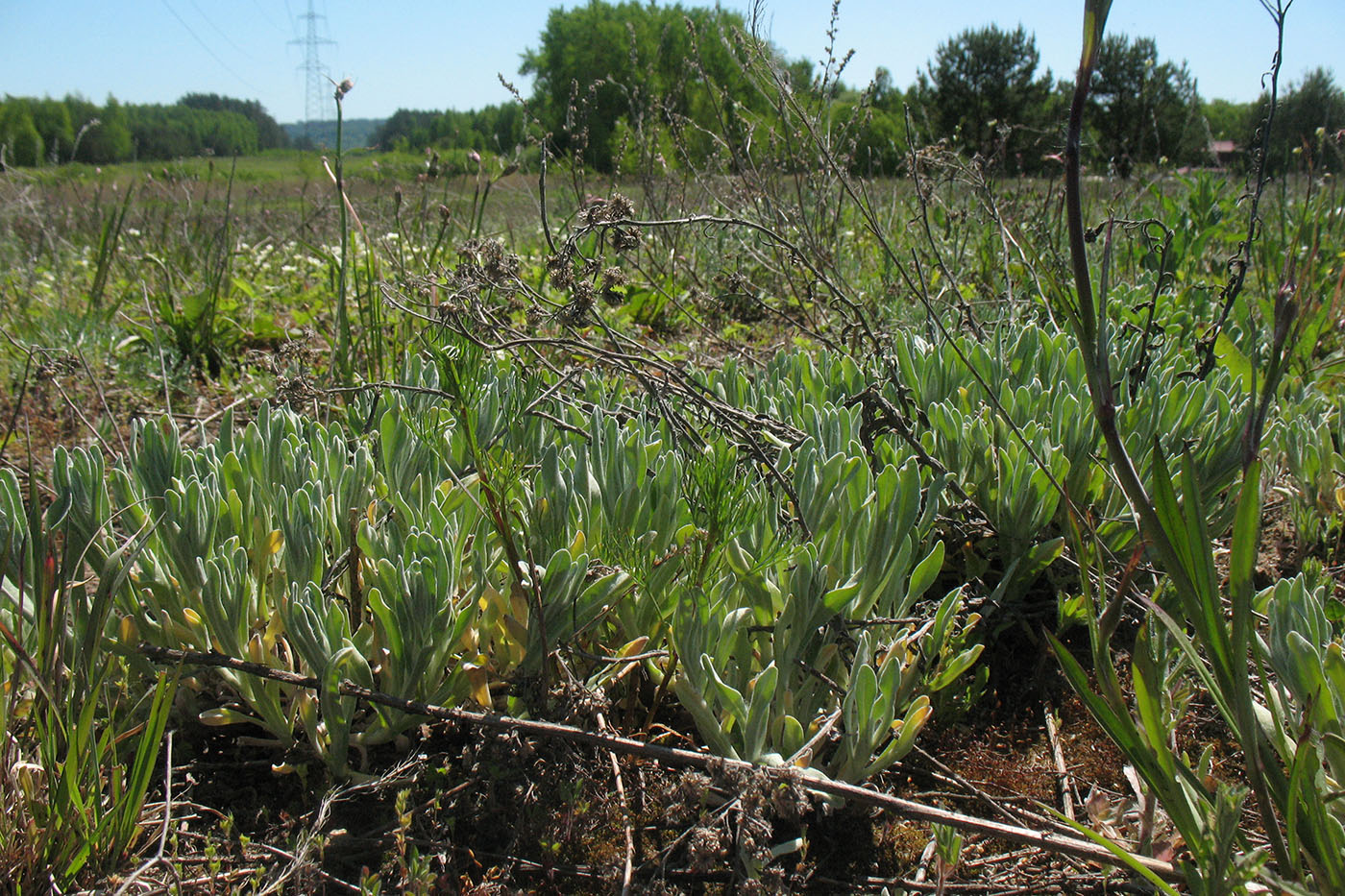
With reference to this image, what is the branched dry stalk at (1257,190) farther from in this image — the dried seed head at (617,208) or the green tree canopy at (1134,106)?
the green tree canopy at (1134,106)

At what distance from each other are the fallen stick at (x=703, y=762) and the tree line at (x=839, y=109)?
1.19 meters

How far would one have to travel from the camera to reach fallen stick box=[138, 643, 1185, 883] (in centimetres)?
135

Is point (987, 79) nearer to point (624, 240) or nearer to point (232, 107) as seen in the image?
point (624, 240)

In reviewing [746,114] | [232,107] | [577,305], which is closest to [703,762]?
[577,305]

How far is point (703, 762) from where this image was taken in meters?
1.51

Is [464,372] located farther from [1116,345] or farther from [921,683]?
[1116,345]

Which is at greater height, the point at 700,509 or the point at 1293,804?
the point at 700,509

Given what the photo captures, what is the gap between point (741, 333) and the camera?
521 centimetres

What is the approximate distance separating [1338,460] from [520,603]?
93.8 inches

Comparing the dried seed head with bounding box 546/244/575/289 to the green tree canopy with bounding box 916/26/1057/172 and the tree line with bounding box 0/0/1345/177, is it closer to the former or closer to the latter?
the tree line with bounding box 0/0/1345/177

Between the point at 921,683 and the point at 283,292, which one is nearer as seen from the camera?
the point at 921,683

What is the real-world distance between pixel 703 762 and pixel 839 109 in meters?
10.8

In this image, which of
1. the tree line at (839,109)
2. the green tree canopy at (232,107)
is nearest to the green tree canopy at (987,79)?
the tree line at (839,109)

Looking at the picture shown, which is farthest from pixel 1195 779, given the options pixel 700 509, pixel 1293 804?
pixel 700 509
